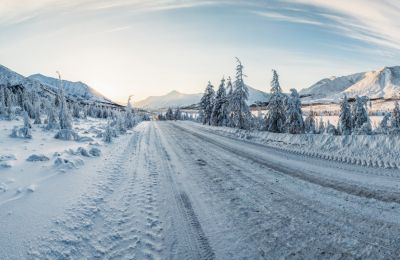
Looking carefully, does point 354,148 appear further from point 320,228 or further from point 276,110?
point 276,110

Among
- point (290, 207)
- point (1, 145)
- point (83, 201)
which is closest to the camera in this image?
point (290, 207)

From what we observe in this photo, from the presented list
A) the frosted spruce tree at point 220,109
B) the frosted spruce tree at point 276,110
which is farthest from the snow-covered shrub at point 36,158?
the frosted spruce tree at point 220,109

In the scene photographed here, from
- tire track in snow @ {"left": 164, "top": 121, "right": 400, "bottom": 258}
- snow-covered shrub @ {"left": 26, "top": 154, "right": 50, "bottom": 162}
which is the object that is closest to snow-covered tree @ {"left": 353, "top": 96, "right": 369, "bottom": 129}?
tire track in snow @ {"left": 164, "top": 121, "right": 400, "bottom": 258}

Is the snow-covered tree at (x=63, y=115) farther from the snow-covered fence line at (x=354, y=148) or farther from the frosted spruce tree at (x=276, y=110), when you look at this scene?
the frosted spruce tree at (x=276, y=110)

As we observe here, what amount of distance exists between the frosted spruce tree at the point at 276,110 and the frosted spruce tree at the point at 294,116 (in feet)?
4.48

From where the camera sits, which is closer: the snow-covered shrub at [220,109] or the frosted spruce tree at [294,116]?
the frosted spruce tree at [294,116]

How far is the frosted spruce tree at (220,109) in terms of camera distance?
50.8 metres

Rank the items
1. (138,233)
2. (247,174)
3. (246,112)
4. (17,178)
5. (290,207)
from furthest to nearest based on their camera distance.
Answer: (246,112) → (247,174) → (17,178) → (290,207) → (138,233)

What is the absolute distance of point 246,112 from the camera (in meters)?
38.7

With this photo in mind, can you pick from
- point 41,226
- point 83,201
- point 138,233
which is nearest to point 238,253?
point 138,233

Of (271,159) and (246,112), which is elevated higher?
(246,112)

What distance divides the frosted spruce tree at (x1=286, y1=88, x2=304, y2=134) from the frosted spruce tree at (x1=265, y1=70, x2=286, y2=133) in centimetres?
136

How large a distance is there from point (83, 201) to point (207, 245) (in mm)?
3586

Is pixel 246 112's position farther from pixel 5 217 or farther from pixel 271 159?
pixel 5 217
